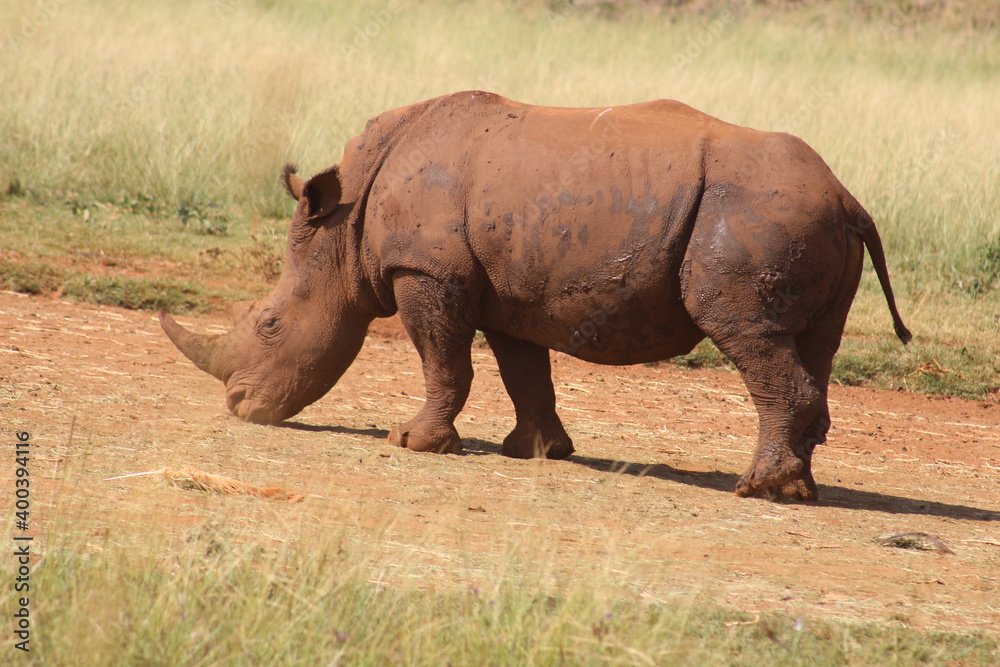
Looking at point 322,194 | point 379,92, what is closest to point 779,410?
point 322,194

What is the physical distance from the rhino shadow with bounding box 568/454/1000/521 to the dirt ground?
0.02 meters

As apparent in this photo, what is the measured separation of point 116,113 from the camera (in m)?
13.5

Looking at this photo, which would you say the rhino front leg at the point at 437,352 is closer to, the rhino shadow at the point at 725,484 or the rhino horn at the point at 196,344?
the rhino shadow at the point at 725,484

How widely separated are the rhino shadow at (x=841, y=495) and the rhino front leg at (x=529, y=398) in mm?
187

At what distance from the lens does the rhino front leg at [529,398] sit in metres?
6.67

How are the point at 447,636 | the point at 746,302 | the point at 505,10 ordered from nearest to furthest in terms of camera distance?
the point at 447,636
the point at 746,302
the point at 505,10

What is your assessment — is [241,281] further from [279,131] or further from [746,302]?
[746,302]

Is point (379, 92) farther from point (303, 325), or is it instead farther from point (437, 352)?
point (437, 352)

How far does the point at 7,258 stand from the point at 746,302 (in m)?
6.96

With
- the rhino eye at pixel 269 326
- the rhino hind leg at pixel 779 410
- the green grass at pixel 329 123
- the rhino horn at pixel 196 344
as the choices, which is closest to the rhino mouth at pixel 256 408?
the rhino horn at pixel 196 344

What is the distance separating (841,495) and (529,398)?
1736 millimetres

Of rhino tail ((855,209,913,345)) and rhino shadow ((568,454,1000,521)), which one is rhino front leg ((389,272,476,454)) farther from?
rhino tail ((855,209,913,345))

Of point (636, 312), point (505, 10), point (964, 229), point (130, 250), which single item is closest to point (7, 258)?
point (130, 250)

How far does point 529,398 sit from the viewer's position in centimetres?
673
